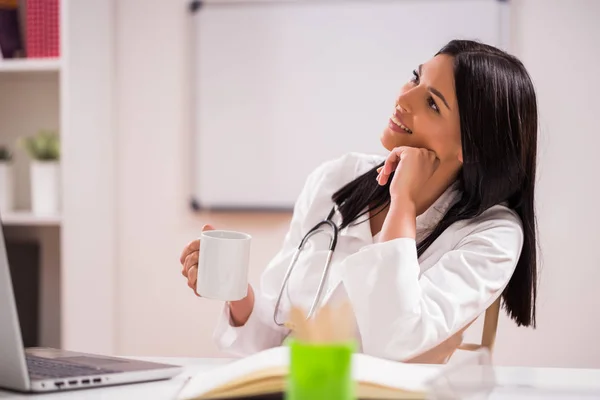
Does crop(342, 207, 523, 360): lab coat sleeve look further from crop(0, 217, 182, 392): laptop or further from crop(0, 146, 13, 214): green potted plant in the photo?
crop(0, 146, 13, 214): green potted plant

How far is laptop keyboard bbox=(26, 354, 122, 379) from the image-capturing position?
98cm

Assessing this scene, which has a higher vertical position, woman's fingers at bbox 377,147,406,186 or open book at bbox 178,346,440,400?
woman's fingers at bbox 377,147,406,186

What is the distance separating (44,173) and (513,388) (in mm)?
2116

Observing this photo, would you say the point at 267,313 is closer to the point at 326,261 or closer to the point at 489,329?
the point at 326,261

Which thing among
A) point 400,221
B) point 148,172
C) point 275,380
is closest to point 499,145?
point 400,221

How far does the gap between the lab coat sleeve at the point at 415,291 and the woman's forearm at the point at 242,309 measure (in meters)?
0.28

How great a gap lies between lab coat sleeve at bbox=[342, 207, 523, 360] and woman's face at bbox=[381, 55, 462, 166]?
21 centimetres

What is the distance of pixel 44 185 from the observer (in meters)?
2.71

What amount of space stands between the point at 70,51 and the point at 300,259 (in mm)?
1464

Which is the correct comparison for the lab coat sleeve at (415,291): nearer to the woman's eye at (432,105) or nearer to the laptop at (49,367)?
the woman's eye at (432,105)

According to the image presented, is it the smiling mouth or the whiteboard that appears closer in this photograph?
the smiling mouth

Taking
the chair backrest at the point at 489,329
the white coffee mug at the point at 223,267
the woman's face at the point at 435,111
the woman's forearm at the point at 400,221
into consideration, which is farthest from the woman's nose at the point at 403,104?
the white coffee mug at the point at 223,267

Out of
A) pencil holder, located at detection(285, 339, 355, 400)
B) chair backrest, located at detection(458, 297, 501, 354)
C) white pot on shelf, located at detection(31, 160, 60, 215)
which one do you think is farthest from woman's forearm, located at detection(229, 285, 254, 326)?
white pot on shelf, located at detection(31, 160, 60, 215)

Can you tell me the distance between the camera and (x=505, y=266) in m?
1.46
